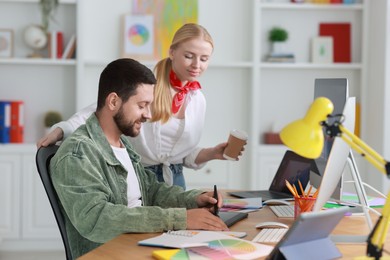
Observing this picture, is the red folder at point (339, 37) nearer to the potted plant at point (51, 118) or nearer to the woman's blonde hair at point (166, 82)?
the potted plant at point (51, 118)

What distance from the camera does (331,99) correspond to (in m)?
2.46

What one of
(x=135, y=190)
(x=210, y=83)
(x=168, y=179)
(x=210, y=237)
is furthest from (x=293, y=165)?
(x=210, y=83)

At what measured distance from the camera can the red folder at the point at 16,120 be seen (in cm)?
498

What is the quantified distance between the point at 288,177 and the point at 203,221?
3.02 feet

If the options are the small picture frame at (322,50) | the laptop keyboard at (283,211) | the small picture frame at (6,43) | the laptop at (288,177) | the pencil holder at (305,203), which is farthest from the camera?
the small picture frame at (322,50)

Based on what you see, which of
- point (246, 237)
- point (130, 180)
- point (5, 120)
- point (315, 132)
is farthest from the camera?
point (5, 120)

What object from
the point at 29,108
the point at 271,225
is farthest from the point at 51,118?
the point at 271,225

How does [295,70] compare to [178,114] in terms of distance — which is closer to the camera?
[178,114]

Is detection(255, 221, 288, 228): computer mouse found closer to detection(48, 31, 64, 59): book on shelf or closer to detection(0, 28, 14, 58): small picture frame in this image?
detection(48, 31, 64, 59): book on shelf

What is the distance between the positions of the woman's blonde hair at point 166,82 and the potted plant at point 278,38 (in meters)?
2.21

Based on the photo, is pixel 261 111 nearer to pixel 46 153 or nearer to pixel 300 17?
pixel 300 17

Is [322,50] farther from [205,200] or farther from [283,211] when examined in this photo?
[205,200]

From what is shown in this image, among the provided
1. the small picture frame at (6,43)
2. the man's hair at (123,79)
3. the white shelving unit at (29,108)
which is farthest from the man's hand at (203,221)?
the small picture frame at (6,43)

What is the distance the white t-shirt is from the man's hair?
0.18 m
